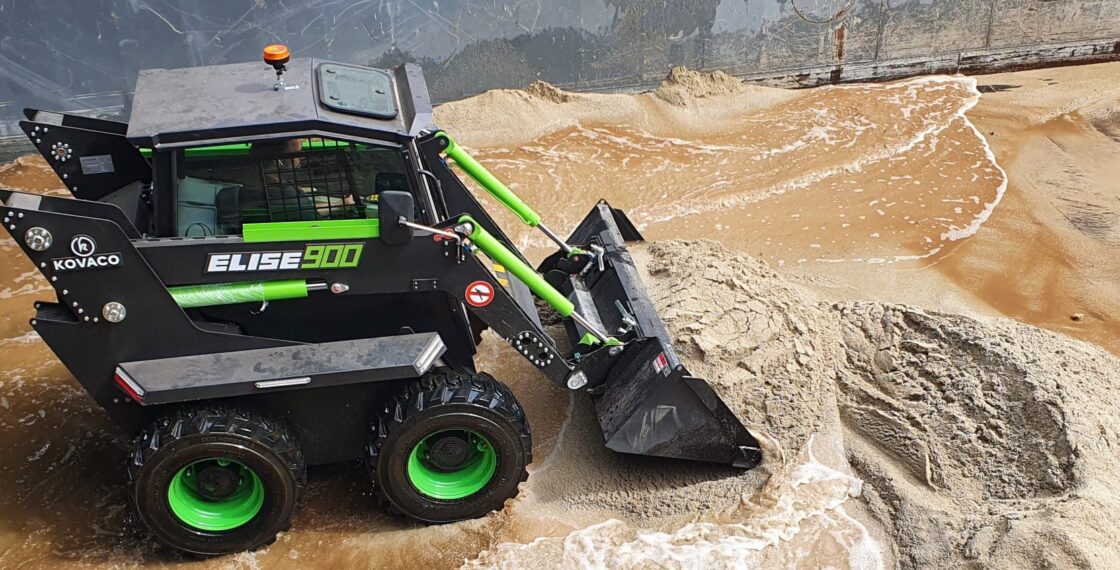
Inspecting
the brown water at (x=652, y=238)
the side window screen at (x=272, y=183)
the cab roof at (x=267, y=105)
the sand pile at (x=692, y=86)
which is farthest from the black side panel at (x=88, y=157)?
the sand pile at (x=692, y=86)

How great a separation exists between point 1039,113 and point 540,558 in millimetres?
9121

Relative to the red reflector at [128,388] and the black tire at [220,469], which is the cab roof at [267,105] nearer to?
the red reflector at [128,388]

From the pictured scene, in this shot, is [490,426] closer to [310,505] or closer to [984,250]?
[310,505]

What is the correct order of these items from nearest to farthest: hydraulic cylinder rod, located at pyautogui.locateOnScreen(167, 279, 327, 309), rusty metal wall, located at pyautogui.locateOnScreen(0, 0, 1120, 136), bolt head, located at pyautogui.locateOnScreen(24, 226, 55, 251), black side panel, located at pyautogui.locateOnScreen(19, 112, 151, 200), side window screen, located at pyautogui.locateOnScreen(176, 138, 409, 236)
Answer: bolt head, located at pyautogui.locateOnScreen(24, 226, 55, 251) < hydraulic cylinder rod, located at pyautogui.locateOnScreen(167, 279, 327, 309) < side window screen, located at pyautogui.locateOnScreen(176, 138, 409, 236) < black side panel, located at pyautogui.locateOnScreen(19, 112, 151, 200) < rusty metal wall, located at pyautogui.locateOnScreen(0, 0, 1120, 136)

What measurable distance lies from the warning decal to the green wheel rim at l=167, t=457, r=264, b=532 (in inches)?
54.6

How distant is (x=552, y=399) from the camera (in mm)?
5461

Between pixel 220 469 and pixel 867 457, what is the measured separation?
3.52 meters

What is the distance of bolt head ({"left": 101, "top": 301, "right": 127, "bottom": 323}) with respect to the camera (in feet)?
12.6

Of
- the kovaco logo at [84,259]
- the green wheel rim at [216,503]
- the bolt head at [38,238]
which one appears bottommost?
the green wheel rim at [216,503]

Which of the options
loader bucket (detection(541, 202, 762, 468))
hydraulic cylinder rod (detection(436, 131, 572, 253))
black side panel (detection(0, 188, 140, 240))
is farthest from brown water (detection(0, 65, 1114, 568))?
black side panel (detection(0, 188, 140, 240))

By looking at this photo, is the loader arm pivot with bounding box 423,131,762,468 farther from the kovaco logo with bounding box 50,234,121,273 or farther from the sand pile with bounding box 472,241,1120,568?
the kovaco logo with bounding box 50,234,121,273

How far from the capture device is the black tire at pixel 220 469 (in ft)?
12.8

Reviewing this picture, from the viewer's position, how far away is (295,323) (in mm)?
4238

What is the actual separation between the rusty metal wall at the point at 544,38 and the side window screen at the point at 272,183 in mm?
6622
